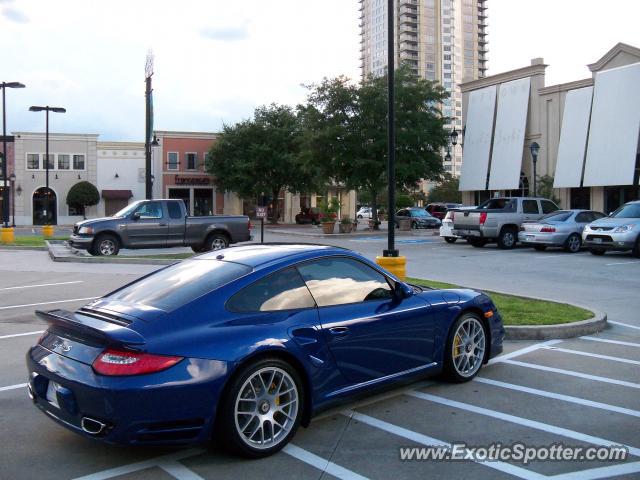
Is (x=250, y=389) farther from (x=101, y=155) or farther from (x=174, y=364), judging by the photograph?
(x=101, y=155)

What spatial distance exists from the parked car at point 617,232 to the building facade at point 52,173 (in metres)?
49.0

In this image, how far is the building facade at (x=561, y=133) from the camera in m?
35.2

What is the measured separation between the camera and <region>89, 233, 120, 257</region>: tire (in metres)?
20.1

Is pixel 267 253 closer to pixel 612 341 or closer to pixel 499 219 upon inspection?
pixel 612 341

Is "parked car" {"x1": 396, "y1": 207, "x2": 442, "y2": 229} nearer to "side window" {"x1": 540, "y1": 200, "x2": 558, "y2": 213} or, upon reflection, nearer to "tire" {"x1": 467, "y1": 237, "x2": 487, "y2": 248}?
"tire" {"x1": 467, "y1": 237, "x2": 487, "y2": 248}

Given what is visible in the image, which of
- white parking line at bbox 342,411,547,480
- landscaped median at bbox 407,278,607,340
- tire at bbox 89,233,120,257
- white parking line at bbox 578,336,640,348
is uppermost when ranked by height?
tire at bbox 89,233,120,257

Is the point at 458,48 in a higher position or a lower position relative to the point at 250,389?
higher

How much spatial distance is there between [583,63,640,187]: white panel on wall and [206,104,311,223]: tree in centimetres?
2410

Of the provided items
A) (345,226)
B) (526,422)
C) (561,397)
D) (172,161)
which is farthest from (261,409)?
(172,161)

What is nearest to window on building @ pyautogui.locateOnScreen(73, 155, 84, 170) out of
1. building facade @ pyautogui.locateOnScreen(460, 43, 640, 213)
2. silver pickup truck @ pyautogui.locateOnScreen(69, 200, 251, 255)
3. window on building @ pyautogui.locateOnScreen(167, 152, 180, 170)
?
window on building @ pyautogui.locateOnScreen(167, 152, 180, 170)

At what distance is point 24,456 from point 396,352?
2956 millimetres

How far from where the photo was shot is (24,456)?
4480mm

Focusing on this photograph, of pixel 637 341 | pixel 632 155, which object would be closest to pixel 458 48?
pixel 632 155

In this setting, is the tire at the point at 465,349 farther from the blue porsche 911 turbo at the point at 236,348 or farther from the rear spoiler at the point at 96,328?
the rear spoiler at the point at 96,328
